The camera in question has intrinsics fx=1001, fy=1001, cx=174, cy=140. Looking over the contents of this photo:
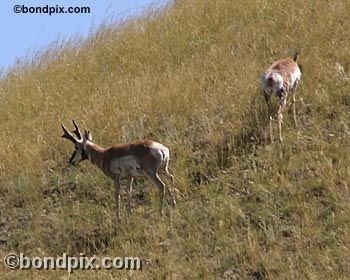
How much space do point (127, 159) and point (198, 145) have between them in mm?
1502

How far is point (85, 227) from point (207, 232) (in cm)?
168

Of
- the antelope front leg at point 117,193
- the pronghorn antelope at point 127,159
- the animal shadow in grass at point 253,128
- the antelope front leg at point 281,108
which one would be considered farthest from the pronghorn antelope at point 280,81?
the antelope front leg at point 117,193

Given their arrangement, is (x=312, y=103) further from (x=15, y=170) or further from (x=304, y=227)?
(x=15, y=170)

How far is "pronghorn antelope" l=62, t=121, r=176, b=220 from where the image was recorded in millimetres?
11664

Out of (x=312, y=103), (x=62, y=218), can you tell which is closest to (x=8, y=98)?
(x=62, y=218)

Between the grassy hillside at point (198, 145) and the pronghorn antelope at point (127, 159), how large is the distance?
41 centimetres

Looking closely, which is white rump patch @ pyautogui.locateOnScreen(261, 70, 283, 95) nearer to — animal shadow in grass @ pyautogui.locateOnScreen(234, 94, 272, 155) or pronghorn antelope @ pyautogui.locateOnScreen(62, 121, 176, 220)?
animal shadow in grass @ pyautogui.locateOnScreen(234, 94, 272, 155)

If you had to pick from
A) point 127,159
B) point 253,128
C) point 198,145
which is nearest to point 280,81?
point 253,128

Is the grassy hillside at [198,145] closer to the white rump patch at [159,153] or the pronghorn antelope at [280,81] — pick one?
the pronghorn antelope at [280,81]

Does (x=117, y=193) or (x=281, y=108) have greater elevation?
(x=281, y=108)

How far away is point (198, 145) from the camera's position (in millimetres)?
13125

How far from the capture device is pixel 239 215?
37.3ft

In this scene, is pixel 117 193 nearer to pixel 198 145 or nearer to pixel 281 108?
pixel 198 145

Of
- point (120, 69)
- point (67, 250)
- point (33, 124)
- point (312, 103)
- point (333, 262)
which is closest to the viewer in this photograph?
point (333, 262)
